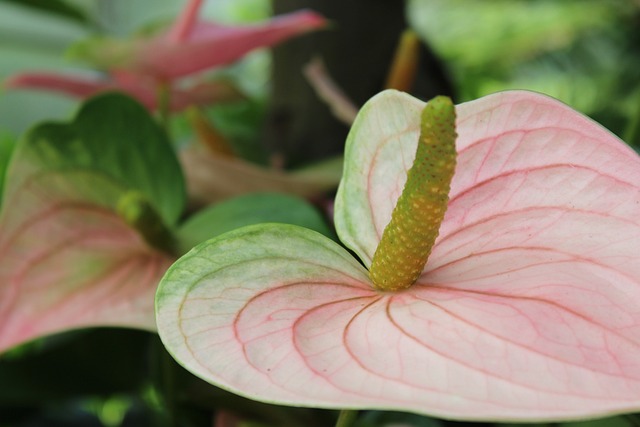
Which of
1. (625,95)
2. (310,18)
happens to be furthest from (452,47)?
(310,18)

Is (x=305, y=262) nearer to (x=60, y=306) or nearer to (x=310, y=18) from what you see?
(x=60, y=306)

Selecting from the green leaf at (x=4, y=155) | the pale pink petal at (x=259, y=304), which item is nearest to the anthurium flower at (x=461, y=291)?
the pale pink petal at (x=259, y=304)

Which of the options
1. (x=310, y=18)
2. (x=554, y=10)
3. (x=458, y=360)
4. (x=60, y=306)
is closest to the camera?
(x=458, y=360)

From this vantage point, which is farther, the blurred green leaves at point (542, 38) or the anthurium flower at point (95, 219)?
→ the blurred green leaves at point (542, 38)

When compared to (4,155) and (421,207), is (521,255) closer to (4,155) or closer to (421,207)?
(421,207)

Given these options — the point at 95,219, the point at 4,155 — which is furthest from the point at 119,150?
the point at 4,155

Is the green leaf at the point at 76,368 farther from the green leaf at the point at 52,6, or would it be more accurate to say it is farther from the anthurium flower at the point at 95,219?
the green leaf at the point at 52,6
